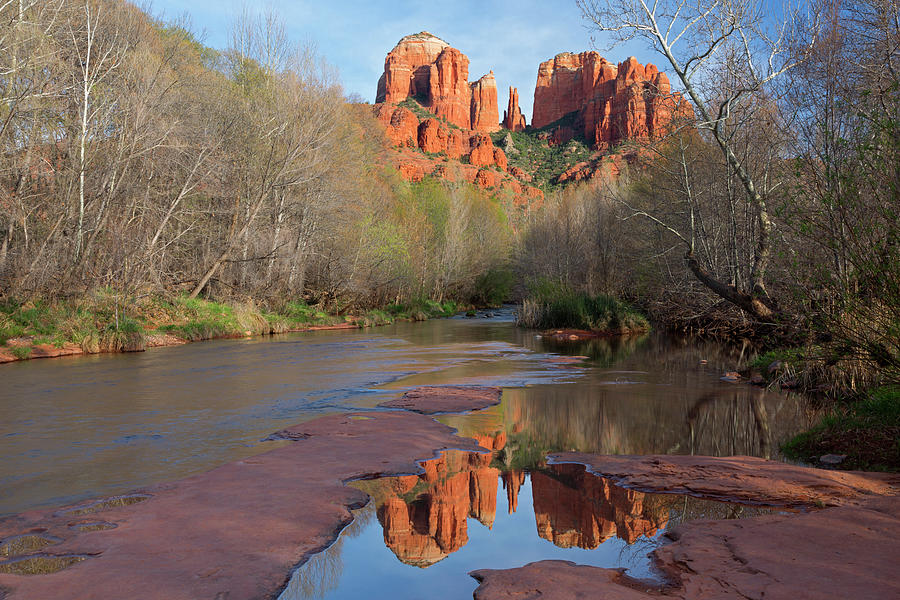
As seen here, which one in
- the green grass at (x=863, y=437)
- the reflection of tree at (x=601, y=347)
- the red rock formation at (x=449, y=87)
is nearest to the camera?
the green grass at (x=863, y=437)

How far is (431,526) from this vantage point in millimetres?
4285

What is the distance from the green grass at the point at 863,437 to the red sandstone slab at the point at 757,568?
2.12 m

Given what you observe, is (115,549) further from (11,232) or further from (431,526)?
(11,232)

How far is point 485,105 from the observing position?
15000 cm

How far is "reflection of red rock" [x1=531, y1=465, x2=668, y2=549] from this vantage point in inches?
163

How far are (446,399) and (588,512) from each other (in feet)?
16.4

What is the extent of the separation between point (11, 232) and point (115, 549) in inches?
669

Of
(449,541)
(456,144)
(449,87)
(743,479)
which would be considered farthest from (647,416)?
(449,87)

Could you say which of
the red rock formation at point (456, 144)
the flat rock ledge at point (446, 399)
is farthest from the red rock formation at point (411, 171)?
the flat rock ledge at point (446, 399)

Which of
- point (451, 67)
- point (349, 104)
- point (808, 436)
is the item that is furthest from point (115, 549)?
point (451, 67)

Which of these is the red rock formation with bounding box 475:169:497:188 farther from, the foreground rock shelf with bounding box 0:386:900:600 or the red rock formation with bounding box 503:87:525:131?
the foreground rock shelf with bounding box 0:386:900:600

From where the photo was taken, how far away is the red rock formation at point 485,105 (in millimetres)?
148462

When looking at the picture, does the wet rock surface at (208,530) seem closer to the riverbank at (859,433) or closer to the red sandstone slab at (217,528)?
the red sandstone slab at (217,528)

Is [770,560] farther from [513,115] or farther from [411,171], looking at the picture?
[513,115]
